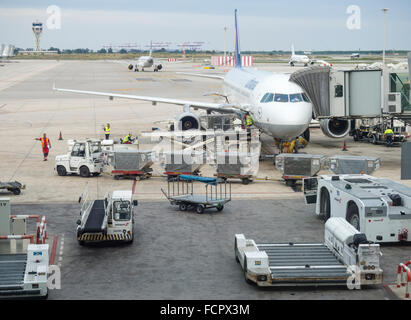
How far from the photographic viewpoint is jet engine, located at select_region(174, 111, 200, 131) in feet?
136

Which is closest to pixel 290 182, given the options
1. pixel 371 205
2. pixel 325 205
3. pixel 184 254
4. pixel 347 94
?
pixel 325 205

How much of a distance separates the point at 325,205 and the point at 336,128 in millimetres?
16266

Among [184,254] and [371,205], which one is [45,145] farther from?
[371,205]

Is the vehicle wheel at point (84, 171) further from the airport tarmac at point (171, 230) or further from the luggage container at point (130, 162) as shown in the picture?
the luggage container at point (130, 162)

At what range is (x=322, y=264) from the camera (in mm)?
17688

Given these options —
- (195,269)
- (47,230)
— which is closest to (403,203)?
(195,269)

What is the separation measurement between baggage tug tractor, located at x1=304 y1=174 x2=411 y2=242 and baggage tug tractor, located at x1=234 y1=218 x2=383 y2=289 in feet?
5.77

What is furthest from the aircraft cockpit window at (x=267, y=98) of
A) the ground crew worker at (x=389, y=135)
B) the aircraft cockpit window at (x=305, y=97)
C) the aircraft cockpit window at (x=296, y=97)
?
the ground crew worker at (x=389, y=135)

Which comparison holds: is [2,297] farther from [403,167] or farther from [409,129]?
[409,129]

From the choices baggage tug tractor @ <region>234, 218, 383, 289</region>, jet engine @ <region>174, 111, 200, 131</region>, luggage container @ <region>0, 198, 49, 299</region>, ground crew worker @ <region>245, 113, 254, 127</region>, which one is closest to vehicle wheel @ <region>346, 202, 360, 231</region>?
baggage tug tractor @ <region>234, 218, 383, 289</region>

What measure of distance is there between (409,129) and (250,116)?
19119mm

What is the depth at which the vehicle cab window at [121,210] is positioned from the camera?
20734 mm

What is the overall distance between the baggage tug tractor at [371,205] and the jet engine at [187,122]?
18.8 metres

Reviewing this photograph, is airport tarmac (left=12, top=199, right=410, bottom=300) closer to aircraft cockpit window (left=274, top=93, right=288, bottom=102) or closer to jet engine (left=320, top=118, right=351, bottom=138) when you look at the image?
aircraft cockpit window (left=274, top=93, right=288, bottom=102)
